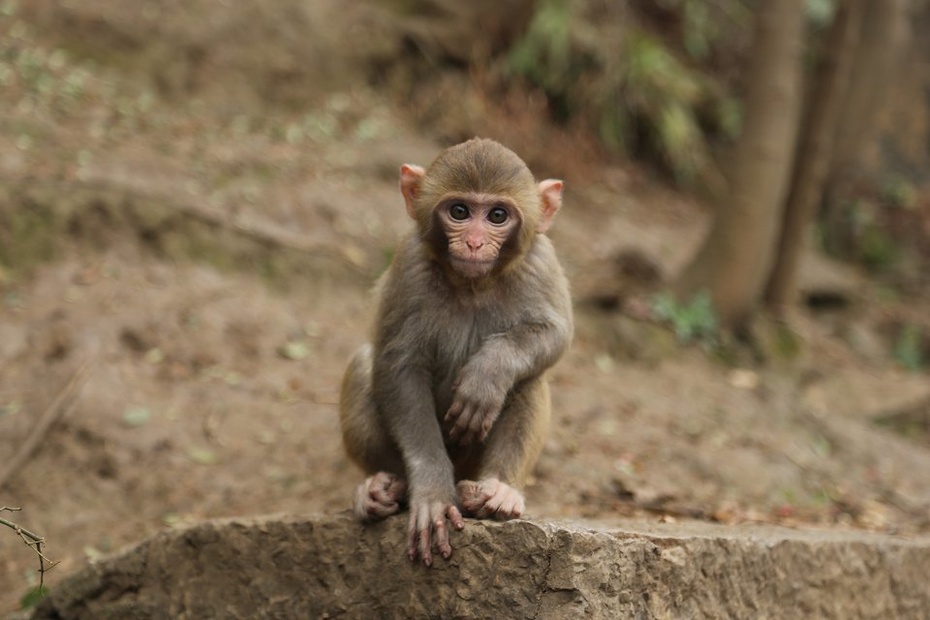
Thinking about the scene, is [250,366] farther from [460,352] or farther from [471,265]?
[471,265]

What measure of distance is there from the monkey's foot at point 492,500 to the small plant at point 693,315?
5870 millimetres

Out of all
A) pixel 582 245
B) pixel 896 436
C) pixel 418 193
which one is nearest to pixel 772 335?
pixel 896 436

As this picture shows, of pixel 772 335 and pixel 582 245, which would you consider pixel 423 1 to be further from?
pixel 772 335

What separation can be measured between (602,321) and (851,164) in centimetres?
703

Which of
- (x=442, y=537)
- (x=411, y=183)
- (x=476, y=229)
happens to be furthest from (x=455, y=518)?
(x=411, y=183)

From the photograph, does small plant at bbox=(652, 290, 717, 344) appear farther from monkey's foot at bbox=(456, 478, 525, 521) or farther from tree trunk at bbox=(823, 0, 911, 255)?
monkey's foot at bbox=(456, 478, 525, 521)

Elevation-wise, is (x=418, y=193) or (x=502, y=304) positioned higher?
(x=418, y=193)

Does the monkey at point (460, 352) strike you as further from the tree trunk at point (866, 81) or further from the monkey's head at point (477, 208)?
the tree trunk at point (866, 81)

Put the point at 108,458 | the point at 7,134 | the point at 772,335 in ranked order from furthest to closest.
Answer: the point at 772,335 → the point at 7,134 → the point at 108,458

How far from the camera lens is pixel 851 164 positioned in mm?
14961

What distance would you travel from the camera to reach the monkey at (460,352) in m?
4.39

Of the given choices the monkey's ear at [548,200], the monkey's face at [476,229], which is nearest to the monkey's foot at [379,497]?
the monkey's face at [476,229]

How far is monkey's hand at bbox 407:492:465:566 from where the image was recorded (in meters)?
4.18

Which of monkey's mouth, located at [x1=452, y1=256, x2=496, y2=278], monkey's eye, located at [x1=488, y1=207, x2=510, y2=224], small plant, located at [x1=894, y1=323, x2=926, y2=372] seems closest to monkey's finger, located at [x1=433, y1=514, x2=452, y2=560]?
monkey's mouth, located at [x1=452, y1=256, x2=496, y2=278]
